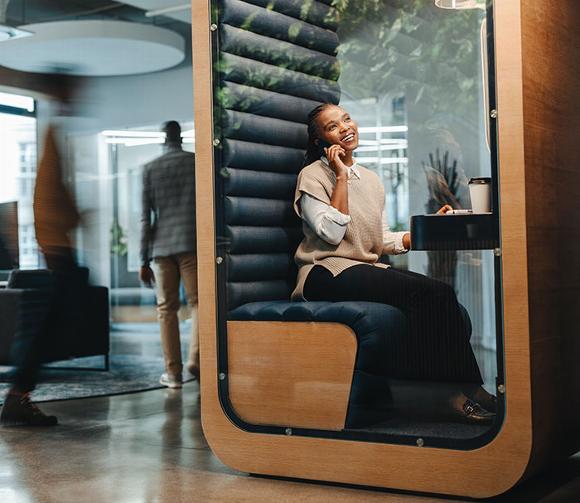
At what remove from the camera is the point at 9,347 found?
5.89m

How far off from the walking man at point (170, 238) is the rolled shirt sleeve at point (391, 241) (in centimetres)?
288

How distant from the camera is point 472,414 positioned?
2660 mm

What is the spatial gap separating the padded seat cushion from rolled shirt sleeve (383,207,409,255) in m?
0.17

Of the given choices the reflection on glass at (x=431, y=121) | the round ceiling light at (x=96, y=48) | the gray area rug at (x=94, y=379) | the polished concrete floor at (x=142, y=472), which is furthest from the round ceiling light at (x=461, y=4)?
the round ceiling light at (x=96, y=48)

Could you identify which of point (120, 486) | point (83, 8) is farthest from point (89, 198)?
point (120, 486)

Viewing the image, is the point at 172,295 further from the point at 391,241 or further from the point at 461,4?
the point at 461,4

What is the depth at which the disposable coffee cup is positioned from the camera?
264 centimetres

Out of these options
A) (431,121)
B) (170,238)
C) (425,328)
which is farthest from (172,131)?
(425,328)

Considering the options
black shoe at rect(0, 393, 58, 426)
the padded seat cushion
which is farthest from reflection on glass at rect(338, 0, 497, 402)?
black shoe at rect(0, 393, 58, 426)

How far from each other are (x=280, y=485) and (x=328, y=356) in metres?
0.45

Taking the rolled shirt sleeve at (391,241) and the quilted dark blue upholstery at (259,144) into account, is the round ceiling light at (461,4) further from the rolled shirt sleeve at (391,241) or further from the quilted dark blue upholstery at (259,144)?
the rolled shirt sleeve at (391,241)

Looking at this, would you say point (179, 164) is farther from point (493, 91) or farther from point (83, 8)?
point (83, 8)

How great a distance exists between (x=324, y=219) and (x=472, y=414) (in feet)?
2.53

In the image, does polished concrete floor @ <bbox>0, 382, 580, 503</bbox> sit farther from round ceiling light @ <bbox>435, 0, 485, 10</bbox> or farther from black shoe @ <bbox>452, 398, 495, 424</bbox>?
round ceiling light @ <bbox>435, 0, 485, 10</bbox>
